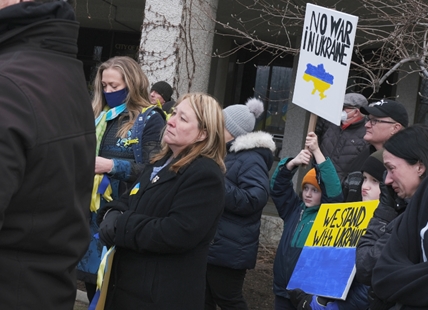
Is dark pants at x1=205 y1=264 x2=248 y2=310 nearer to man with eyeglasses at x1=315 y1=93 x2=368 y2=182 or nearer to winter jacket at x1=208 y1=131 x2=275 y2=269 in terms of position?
winter jacket at x1=208 y1=131 x2=275 y2=269

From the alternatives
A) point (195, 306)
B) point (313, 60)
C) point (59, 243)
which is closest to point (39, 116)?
point (59, 243)

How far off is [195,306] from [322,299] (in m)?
0.74

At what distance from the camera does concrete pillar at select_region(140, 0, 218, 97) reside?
7.65m

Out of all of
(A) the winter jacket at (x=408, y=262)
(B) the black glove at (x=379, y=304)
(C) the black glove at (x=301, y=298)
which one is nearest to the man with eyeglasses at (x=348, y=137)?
(C) the black glove at (x=301, y=298)

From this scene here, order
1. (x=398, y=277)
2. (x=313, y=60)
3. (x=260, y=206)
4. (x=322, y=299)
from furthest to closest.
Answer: (x=260, y=206) → (x=313, y=60) → (x=322, y=299) → (x=398, y=277)

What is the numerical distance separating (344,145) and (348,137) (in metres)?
0.08

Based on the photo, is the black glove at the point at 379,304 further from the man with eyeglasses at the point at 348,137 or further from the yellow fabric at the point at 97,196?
the man with eyeglasses at the point at 348,137

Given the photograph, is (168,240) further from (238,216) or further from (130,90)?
(238,216)

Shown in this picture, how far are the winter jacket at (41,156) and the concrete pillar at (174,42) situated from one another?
542 cm

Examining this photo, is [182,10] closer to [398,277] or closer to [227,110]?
[227,110]

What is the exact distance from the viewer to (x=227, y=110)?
5.39m

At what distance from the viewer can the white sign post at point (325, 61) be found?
451cm

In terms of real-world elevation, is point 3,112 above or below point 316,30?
below

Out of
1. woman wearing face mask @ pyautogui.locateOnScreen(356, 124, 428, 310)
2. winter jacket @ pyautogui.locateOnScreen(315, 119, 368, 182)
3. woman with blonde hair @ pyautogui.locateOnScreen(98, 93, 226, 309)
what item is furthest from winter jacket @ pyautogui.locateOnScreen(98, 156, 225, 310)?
winter jacket @ pyautogui.locateOnScreen(315, 119, 368, 182)
